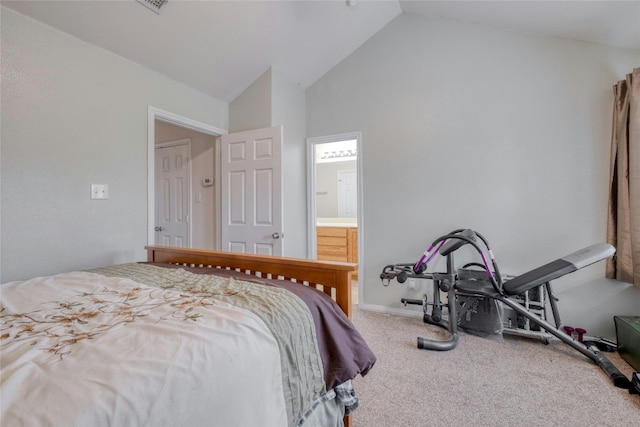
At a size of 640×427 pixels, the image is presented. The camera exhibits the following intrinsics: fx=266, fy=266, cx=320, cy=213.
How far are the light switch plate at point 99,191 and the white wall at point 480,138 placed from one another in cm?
228

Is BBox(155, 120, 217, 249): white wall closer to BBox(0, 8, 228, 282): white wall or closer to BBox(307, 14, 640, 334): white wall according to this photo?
BBox(0, 8, 228, 282): white wall

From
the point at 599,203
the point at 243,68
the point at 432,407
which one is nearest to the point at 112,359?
the point at 432,407

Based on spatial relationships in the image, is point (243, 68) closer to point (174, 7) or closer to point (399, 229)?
point (174, 7)

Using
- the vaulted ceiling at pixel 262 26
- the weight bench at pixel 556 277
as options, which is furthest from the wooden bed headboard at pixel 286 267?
the vaulted ceiling at pixel 262 26

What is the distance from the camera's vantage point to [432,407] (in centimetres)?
150

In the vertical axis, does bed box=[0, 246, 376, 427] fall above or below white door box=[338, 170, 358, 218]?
below

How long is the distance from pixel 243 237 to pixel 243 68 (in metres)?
1.79

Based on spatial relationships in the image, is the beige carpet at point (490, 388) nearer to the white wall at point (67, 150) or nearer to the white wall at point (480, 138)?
the white wall at point (480, 138)

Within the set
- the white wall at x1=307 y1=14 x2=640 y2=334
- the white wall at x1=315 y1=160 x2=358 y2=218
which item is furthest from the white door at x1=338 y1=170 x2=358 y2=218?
the white wall at x1=307 y1=14 x2=640 y2=334

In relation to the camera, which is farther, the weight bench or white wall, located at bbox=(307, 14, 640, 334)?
white wall, located at bbox=(307, 14, 640, 334)

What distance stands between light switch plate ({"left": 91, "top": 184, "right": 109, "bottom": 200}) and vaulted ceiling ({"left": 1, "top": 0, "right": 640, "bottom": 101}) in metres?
1.08

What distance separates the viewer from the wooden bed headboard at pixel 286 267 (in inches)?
50.6

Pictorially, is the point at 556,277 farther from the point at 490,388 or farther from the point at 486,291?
the point at 490,388

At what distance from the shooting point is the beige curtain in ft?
6.38
